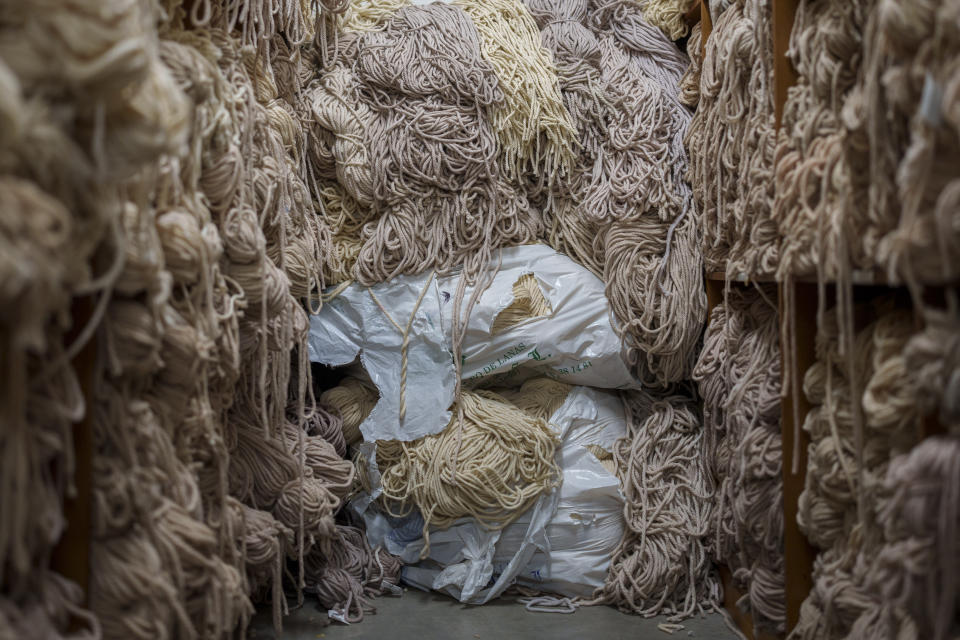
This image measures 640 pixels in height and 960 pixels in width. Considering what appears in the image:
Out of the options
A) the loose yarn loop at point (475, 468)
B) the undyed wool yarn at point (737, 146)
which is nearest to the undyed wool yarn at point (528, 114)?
the undyed wool yarn at point (737, 146)

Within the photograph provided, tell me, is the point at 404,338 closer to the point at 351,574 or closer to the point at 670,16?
the point at 351,574

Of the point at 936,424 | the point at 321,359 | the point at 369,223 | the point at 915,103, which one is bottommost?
the point at 321,359

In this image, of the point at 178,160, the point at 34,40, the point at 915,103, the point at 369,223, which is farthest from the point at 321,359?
the point at 915,103

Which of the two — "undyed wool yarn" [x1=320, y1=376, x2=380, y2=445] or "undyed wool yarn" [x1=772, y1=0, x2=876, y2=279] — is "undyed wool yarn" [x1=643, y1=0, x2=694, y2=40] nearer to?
"undyed wool yarn" [x1=772, y1=0, x2=876, y2=279]

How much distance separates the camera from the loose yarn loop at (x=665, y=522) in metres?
2.39

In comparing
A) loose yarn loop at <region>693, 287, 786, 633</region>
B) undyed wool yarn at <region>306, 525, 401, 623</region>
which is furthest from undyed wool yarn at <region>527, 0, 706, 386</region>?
undyed wool yarn at <region>306, 525, 401, 623</region>

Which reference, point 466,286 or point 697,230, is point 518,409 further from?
point 697,230

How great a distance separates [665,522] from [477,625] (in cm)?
62

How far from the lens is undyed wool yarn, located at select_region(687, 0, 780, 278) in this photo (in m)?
1.90

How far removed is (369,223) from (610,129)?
2.71 ft

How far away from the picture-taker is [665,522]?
2.45 meters

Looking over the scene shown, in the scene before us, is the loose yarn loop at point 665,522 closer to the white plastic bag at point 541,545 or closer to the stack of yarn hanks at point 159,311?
the white plastic bag at point 541,545

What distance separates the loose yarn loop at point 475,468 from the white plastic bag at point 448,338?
66 millimetres

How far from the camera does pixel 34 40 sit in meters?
0.98
